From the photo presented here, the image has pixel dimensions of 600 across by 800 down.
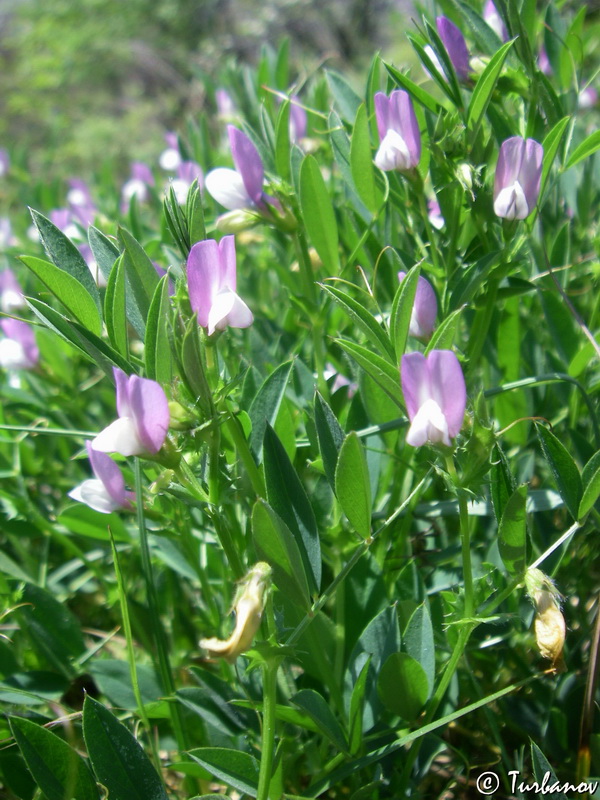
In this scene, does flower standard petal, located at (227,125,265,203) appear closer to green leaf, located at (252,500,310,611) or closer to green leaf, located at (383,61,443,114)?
green leaf, located at (383,61,443,114)

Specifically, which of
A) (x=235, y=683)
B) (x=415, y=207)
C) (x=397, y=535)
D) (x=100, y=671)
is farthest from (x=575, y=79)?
(x=100, y=671)

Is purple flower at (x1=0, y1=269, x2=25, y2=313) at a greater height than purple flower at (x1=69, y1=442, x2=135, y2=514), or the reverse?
purple flower at (x1=0, y1=269, x2=25, y2=313)

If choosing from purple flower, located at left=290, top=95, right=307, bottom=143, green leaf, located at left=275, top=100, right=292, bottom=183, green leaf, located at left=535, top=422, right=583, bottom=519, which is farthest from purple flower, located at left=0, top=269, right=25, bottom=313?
green leaf, located at left=535, top=422, right=583, bottom=519

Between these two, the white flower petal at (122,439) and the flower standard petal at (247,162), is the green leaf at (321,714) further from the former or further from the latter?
the flower standard petal at (247,162)

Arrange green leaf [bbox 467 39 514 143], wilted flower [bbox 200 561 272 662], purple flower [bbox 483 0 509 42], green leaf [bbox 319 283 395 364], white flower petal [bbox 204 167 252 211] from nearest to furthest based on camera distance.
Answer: wilted flower [bbox 200 561 272 662]
green leaf [bbox 319 283 395 364]
green leaf [bbox 467 39 514 143]
white flower petal [bbox 204 167 252 211]
purple flower [bbox 483 0 509 42]

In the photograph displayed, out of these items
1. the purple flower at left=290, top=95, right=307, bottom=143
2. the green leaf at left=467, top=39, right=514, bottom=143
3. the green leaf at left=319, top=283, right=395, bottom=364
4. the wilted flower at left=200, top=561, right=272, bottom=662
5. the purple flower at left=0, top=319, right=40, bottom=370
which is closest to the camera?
the wilted flower at left=200, top=561, right=272, bottom=662

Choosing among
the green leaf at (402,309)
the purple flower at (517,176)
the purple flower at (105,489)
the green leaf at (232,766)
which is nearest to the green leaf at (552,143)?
the purple flower at (517,176)

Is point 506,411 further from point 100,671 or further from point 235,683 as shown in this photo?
point 100,671
